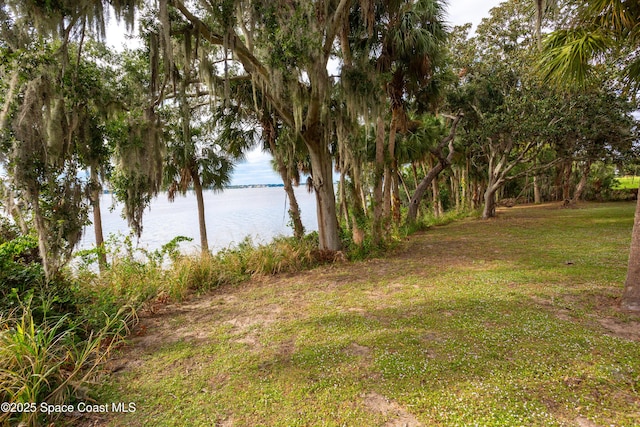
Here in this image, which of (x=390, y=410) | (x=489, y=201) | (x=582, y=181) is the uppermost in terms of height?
(x=582, y=181)

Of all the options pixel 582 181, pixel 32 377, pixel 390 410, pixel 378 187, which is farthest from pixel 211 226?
pixel 582 181

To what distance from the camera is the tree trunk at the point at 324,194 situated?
21.8 ft

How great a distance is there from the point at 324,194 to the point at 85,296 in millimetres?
4608

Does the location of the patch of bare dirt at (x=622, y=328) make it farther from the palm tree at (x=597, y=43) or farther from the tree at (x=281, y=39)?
the tree at (x=281, y=39)

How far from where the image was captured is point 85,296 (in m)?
3.96

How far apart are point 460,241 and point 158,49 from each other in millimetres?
8258

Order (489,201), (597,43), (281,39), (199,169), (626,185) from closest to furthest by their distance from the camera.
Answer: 1. (597,43)
2. (281,39)
3. (199,169)
4. (489,201)
5. (626,185)

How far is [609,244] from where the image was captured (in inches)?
258

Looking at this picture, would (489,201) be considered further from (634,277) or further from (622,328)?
(622,328)

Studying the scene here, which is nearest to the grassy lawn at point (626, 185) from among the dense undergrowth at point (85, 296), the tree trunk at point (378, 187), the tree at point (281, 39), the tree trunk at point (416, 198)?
the tree trunk at point (416, 198)

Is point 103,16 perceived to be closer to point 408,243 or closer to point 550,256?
point 408,243

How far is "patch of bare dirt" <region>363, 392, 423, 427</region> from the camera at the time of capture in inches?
74.6

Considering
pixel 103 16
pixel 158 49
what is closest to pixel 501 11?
pixel 158 49

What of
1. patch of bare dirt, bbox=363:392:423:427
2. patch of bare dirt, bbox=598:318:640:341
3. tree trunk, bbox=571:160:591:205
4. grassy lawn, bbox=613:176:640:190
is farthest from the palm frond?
grassy lawn, bbox=613:176:640:190
